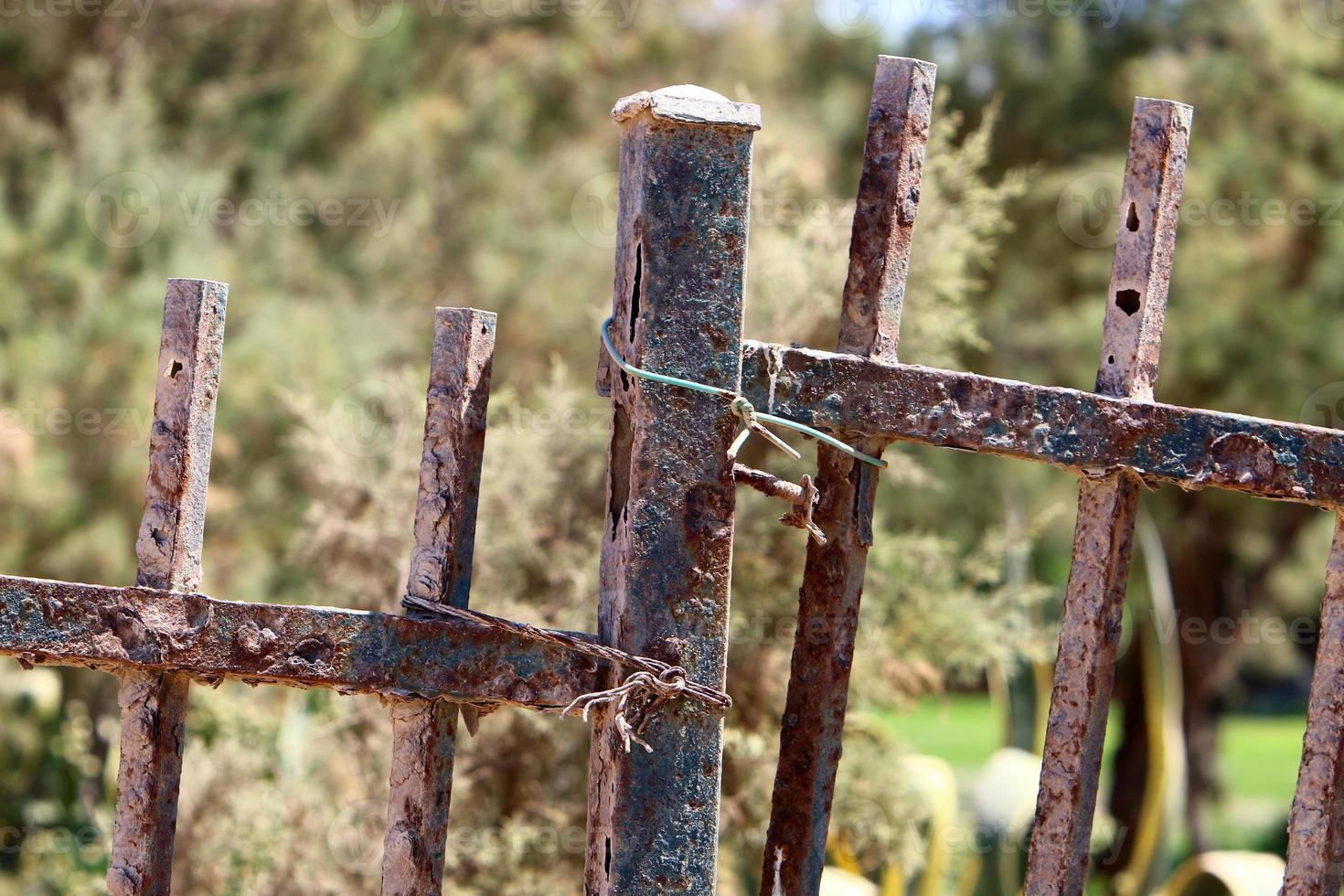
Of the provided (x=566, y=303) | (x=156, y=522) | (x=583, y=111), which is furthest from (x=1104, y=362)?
(x=583, y=111)

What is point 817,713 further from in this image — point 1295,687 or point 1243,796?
point 1295,687

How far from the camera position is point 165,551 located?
1.40 m

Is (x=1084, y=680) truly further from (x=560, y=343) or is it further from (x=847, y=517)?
(x=560, y=343)

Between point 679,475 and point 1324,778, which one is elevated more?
point 679,475

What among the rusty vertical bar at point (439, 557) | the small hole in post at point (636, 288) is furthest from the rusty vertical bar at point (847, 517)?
the rusty vertical bar at point (439, 557)

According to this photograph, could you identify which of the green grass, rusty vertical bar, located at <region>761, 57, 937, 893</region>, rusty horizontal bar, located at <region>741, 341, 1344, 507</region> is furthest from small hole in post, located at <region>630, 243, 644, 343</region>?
the green grass

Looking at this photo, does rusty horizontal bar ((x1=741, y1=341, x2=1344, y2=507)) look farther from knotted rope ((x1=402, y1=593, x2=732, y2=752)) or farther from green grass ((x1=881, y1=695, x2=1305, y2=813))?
green grass ((x1=881, y1=695, x2=1305, y2=813))

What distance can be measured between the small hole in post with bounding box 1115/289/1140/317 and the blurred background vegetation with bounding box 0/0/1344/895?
145cm

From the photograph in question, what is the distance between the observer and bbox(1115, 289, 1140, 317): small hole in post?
157 centimetres

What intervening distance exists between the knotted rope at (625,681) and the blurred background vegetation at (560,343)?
4.44 feet

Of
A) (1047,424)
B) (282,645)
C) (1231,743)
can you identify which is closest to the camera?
(282,645)

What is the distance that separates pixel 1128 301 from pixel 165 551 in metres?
1.21

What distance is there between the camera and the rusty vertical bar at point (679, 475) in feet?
4.66

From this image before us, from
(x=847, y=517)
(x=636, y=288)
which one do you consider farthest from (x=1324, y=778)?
(x=636, y=288)
